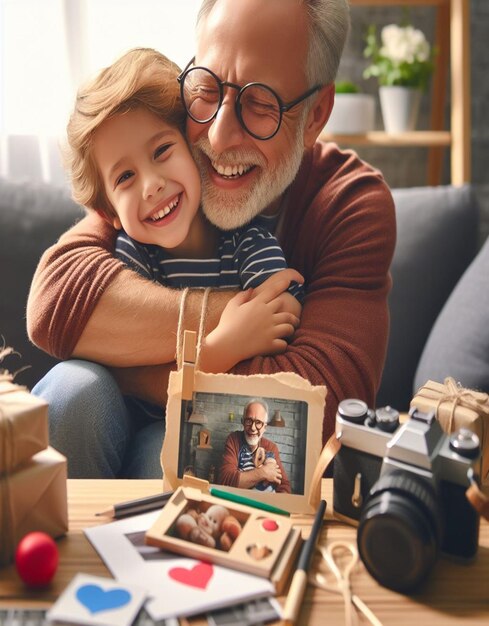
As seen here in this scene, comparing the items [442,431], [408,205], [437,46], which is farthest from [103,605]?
[437,46]

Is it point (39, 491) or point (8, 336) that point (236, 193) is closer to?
point (39, 491)

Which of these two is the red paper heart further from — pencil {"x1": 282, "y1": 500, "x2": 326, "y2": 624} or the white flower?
the white flower

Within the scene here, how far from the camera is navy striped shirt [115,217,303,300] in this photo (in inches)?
42.3

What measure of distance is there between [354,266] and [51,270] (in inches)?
18.6

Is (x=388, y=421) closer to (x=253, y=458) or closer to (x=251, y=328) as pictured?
(x=253, y=458)

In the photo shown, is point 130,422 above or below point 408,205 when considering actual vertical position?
below

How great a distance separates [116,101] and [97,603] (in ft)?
2.25

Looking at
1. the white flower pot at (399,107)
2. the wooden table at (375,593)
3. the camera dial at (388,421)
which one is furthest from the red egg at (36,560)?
the white flower pot at (399,107)

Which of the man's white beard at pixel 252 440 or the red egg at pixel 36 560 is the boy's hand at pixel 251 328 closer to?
the man's white beard at pixel 252 440

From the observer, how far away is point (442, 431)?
726mm

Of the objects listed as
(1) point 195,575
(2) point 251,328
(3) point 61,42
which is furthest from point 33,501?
(3) point 61,42

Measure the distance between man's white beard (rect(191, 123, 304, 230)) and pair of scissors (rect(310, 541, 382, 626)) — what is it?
53cm

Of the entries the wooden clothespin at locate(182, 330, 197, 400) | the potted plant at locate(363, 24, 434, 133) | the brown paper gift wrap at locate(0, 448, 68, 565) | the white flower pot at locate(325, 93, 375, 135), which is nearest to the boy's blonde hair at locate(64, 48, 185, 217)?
the wooden clothespin at locate(182, 330, 197, 400)

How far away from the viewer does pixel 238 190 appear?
1084 mm
